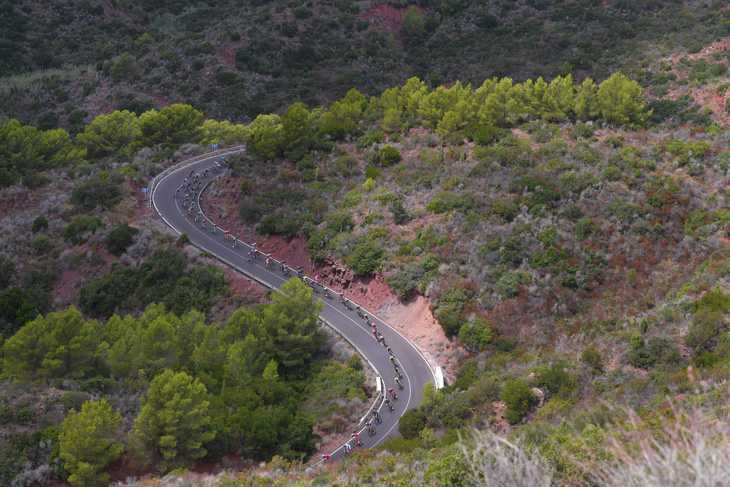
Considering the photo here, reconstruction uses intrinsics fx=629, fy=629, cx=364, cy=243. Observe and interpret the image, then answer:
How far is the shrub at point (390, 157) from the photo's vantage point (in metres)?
59.5

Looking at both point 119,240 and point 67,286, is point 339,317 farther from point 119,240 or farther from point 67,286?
point 67,286

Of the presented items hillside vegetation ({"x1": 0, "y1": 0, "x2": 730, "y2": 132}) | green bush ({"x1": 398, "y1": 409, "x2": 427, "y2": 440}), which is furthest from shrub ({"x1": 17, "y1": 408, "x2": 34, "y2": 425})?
hillside vegetation ({"x1": 0, "y1": 0, "x2": 730, "y2": 132})

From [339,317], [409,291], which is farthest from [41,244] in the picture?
[409,291]

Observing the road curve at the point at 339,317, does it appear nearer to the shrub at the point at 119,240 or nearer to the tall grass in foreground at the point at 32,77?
the shrub at the point at 119,240

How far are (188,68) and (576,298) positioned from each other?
285 feet

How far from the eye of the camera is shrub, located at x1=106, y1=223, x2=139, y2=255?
55250 mm

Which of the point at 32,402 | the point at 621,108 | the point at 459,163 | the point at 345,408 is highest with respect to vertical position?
the point at 621,108

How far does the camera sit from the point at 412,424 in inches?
1282

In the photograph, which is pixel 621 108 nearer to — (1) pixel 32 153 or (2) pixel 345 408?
(2) pixel 345 408

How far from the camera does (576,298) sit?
40469 millimetres

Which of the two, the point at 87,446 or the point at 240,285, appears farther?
the point at 240,285

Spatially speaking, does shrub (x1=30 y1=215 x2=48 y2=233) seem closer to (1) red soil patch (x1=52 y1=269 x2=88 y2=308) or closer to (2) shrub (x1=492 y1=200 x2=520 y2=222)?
(1) red soil patch (x1=52 y1=269 x2=88 y2=308)

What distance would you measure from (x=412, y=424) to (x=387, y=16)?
105375mm

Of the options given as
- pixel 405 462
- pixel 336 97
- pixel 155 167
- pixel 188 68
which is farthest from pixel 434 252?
pixel 188 68
